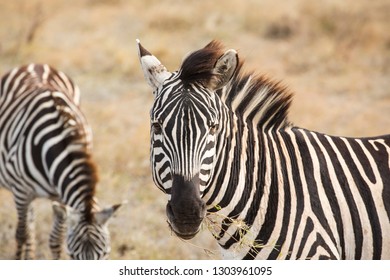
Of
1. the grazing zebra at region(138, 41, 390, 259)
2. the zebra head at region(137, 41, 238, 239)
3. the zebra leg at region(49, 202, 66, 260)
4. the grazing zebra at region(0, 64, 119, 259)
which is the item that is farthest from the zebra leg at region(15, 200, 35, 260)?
the zebra head at region(137, 41, 238, 239)

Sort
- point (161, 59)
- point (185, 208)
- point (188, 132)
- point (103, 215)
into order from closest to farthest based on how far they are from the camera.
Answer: point (185, 208) → point (188, 132) → point (103, 215) → point (161, 59)

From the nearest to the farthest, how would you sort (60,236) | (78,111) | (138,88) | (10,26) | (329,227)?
(329,227), (60,236), (78,111), (138,88), (10,26)

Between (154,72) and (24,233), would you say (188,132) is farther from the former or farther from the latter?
(24,233)

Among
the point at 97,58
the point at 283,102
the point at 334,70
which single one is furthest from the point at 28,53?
the point at 283,102

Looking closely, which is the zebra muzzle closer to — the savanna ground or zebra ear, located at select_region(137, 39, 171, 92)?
zebra ear, located at select_region(137, 39, 171, 92)

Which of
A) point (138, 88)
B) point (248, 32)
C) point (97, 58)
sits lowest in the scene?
point (138, 88)

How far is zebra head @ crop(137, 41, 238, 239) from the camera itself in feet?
11.3

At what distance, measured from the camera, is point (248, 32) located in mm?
14836

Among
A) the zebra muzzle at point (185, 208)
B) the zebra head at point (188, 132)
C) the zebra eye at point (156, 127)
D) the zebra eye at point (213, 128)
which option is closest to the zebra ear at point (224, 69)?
the zebra head at point (188, 132)

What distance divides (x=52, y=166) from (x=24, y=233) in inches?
30.9

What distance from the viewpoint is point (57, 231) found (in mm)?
6398

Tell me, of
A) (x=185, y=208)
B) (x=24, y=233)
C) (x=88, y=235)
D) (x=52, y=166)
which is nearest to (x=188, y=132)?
(x=185, y=208)

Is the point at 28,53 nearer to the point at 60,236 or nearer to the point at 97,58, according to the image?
the point at 97,58

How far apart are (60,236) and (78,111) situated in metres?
1.31
